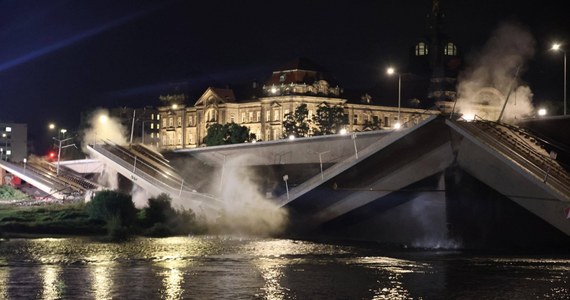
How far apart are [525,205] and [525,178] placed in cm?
269

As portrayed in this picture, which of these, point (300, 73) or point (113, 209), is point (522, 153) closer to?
point (113, 209)

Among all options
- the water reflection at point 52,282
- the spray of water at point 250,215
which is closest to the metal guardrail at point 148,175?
the spray of water at point 250,215

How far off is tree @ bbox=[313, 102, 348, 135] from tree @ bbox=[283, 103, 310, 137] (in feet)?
8.18

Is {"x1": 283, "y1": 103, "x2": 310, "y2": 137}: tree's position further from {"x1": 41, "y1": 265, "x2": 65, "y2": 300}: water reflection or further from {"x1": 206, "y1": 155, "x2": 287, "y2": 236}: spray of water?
{"x1": 41, "y1": 265, "x2": 65, "y2": 300}: water reflection

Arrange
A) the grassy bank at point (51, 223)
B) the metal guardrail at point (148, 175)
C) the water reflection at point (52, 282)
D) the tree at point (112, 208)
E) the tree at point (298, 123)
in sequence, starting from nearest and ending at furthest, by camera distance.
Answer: the water reflection at point (52, 282)
the grassy bank at point (51, 223)
the tree at point (112, 208)
the metal guardrail at point (148, 175)
the tree at point (298, 123)

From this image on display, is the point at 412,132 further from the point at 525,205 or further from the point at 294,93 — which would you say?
the point at 294,93

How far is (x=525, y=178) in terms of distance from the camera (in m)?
52.0

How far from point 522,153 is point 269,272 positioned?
19.2m

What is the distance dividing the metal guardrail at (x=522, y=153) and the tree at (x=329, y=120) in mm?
116046

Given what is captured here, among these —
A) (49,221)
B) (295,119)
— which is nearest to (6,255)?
(49,221)

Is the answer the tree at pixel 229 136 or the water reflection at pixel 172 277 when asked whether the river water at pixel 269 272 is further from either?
the tree at pixel 229 136

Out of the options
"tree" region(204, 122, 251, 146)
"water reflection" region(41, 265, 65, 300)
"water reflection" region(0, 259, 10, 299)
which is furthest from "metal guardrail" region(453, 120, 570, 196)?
"tree" region(204, 122, 251, 146)

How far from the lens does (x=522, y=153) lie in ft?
180

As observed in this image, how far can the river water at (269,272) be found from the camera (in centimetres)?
3700
